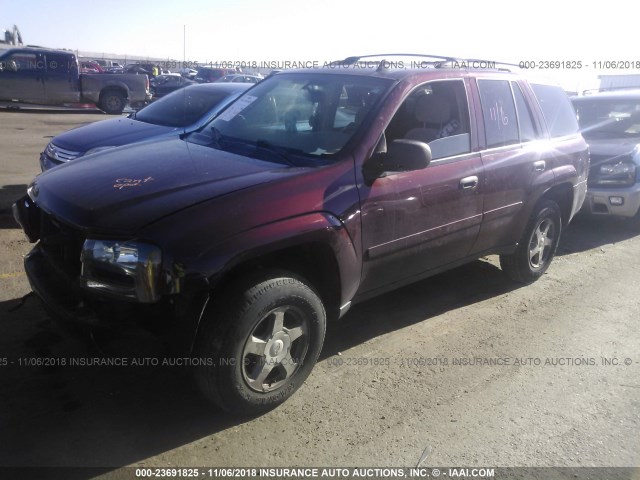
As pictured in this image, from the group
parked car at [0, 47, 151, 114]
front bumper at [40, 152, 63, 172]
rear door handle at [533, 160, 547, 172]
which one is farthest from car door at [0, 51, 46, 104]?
rear door handle at [533, 160, 547, 172]

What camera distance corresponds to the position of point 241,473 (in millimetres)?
2684

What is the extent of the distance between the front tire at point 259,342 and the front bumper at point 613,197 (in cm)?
521

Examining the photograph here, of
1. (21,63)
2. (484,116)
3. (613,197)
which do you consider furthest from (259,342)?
(21,63)

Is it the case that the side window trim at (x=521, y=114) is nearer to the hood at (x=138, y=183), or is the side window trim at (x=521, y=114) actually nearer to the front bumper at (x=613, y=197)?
the hood at (x=138, y=183)

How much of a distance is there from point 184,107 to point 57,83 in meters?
13.0

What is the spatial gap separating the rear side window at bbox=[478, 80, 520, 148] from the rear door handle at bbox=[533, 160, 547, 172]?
0.90 feet

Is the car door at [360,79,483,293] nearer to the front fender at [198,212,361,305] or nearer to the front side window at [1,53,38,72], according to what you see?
the front fender at [198,212,361,305]

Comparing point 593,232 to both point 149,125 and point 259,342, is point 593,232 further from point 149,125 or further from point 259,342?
point 259,342

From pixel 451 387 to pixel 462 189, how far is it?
4.51 feet

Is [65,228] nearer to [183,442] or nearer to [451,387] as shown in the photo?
[183,442]

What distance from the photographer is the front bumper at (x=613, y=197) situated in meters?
6.89

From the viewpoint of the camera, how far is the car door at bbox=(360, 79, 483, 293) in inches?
137

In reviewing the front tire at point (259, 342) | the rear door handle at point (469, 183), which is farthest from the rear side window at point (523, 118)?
the front tire at point (259, 342)

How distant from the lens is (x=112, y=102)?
62.3 ft
